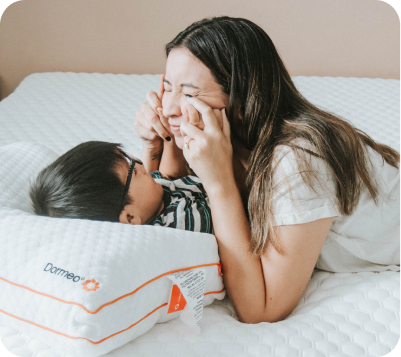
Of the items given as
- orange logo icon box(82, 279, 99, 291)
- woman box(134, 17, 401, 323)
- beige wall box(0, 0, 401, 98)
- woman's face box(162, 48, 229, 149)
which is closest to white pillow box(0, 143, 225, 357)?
orange logo icon box(82, 279, 99, 291)

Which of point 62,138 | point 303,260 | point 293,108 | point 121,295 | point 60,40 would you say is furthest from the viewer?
point 60,40

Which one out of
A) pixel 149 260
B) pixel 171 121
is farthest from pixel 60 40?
pixel 149 260

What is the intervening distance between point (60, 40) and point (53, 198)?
1.66m

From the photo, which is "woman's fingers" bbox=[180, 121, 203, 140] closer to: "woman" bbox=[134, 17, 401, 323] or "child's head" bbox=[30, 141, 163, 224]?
"woman" bbox=[134, 17, 401, 323]

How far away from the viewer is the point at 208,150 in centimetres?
87

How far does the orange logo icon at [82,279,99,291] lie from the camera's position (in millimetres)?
660

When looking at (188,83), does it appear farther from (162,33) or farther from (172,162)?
(162,33)

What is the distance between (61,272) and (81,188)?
0.84ft

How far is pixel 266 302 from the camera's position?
2.85 feet

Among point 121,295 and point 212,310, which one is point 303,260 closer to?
point 212,310

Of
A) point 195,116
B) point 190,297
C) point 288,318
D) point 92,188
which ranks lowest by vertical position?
point 288,318

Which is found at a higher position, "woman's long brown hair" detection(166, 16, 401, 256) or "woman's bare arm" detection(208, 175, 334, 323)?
"woman's long brown hair" detection(166, 16, 401, 256)

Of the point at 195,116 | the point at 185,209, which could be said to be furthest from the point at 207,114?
the point at 185,209

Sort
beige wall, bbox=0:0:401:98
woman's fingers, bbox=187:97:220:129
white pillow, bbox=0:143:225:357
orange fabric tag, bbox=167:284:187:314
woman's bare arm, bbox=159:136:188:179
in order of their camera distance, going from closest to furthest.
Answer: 1. white pillow, bbox=0:143:225:357
2. orange fabric tag, bbox=167:284:187:314
3. woman's fingers, bbox=187:97:220:129
4. woman's bare arm, bbox=159:136:188:179
5. beige wall, bbox=0:0:401:98
